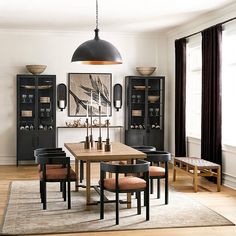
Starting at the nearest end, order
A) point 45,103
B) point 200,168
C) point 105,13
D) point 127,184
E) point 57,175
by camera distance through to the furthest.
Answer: point 127,184 < point 57,175 < point 200,168 < point 105,13 < point 45,103

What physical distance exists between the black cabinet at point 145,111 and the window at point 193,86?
95 cm

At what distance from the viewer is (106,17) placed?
894 centimetres

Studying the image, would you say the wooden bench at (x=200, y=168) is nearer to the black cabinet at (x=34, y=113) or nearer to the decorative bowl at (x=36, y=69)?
the black cabinet at (x=34, y=113)

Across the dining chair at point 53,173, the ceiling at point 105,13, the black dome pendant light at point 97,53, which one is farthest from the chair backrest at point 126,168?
the ceiling at point 105,13

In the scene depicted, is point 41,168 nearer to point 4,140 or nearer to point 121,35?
point 4,140

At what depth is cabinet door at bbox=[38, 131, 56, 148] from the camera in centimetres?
1028

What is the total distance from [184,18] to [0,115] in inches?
174

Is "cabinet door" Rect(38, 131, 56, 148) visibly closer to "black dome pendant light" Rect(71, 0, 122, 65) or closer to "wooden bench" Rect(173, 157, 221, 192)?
"wooden bench" Rect(173, 157, 221, 192)

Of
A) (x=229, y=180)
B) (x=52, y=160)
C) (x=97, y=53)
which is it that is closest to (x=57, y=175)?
(x=52, y=160)

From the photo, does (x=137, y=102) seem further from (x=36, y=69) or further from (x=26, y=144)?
(x=26, y=144)

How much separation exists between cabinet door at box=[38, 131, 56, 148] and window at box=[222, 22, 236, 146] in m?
3.80

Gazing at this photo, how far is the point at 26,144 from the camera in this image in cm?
1024

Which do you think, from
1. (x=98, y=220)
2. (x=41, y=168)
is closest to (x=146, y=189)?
(x=98, y=220)

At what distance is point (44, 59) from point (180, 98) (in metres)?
3.08
